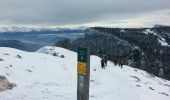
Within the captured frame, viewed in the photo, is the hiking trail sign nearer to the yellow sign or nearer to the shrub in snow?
the yellow sign

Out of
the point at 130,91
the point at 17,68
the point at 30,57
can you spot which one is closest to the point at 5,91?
the point at 17,68

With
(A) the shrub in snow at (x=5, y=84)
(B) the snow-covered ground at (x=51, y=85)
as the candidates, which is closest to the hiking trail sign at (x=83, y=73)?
(B) the snow-covered ground at (x=51, y=85)

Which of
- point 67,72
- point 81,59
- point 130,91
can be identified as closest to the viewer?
point 81,59

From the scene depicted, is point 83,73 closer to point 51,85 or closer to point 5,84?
point 5,84

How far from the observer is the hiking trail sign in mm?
11818

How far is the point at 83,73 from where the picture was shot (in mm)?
11984

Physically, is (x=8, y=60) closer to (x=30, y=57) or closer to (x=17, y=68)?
(x=17, y=68)

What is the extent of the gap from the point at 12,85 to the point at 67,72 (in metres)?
12.9

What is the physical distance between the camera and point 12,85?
82.8ft

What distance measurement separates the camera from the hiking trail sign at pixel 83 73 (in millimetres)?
11818

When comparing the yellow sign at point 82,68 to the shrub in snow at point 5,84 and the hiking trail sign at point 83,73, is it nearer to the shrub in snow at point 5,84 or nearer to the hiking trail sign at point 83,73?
the hiking trail sign at point 83,73

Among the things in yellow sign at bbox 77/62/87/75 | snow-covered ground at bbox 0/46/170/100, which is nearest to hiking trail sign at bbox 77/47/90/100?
yellow sign at bbox 77/62/87/75

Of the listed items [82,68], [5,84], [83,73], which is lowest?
[5,84]

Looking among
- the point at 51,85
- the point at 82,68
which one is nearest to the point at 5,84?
the point at 51,85
